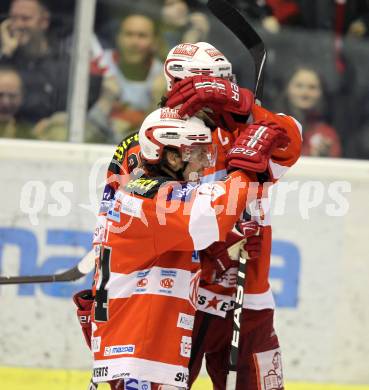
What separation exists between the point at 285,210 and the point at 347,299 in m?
0.51

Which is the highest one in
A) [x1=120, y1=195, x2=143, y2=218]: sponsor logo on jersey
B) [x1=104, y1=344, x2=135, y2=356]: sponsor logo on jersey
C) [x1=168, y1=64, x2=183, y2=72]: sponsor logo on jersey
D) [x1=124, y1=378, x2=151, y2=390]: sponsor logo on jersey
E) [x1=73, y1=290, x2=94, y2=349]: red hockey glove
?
[x1=168, y1=64, x2=183, y2=72]: sponsor logo on jersey

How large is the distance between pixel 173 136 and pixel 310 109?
2.41m

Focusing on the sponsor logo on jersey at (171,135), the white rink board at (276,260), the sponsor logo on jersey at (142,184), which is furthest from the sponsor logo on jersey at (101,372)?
the white rink board at (276,260)

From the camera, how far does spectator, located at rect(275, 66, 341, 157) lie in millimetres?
5742

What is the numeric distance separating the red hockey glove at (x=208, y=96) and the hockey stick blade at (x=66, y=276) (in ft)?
4.62

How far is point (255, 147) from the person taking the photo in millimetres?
3441

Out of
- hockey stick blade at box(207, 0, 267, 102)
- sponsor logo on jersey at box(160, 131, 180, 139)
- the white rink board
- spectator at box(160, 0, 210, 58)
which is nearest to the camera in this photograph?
sponsor logo on jersey at box(160, 131, 180, 139)

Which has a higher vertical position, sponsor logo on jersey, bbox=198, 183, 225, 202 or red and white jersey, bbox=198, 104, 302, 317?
sponsor logo on jersey, bbox=198, 183, 225, 202

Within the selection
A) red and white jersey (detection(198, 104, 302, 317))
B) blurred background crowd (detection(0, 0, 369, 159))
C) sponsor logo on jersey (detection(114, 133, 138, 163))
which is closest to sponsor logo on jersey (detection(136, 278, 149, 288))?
red and white jersey (detection(198, 104, 302, 317))

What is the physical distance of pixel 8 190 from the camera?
533 cm

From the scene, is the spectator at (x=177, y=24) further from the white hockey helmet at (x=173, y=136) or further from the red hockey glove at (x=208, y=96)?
the white hockey helmet at (x=173, y=136)

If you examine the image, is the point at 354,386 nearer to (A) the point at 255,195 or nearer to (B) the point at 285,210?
(B) the point at 285,210

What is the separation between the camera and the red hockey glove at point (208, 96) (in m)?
3.61

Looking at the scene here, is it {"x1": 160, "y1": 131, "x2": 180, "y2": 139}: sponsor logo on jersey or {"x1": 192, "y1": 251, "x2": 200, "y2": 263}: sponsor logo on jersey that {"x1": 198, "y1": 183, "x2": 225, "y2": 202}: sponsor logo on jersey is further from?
{"x1": 192, "y1": 251, "x2": 200, "y2": 263}: sponsor logo on jersey
